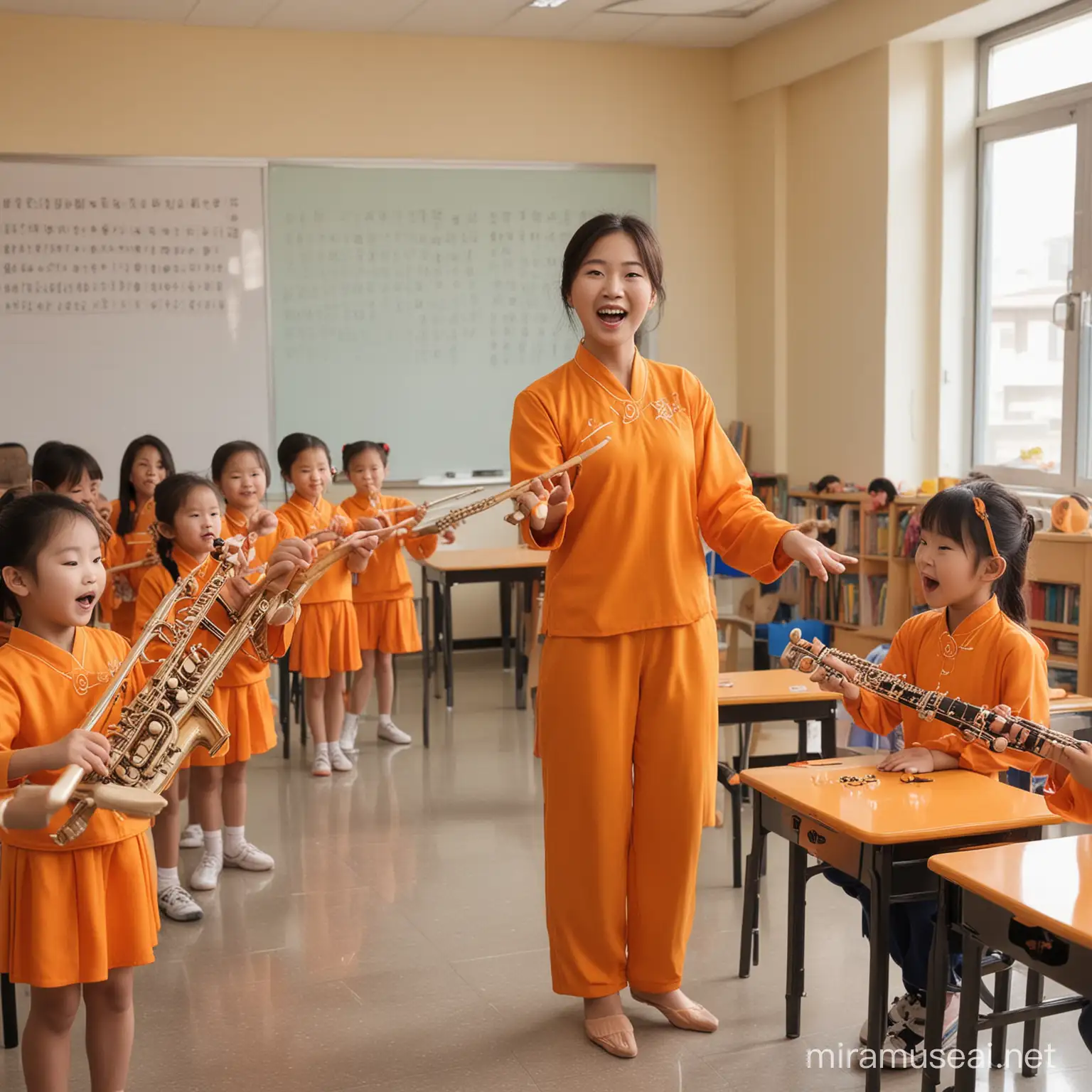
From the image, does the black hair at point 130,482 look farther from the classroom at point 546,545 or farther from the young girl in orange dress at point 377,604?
the young girl in orange dress at point 377,604

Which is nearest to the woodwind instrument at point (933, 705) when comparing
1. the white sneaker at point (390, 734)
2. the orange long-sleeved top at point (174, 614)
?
the orange long-sleeved top at point (174, 614)

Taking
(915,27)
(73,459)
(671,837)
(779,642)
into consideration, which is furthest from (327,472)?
(915,27)

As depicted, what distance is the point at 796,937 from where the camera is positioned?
2.55m

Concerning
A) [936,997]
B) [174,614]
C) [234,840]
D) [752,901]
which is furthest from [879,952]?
[234,840]

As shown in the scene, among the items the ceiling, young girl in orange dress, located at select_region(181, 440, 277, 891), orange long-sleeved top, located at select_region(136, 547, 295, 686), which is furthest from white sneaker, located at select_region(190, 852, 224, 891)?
the ceiling

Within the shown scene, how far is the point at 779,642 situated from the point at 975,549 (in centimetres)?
226

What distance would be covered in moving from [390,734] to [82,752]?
368cm

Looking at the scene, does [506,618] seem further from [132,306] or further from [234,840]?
[234,840]

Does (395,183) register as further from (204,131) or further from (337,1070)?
(337,1070)

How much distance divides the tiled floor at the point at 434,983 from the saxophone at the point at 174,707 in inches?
36.5

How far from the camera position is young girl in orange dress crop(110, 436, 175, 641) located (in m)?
4.29

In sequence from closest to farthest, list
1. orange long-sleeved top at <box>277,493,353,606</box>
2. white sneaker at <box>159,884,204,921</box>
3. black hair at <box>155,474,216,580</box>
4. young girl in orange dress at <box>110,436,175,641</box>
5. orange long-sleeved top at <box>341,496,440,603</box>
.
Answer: black hair at <box>155,474,216,580</box>, white sneaker at <box>159,884,204,921</box>, young girl in orange dress at <box>110,436,175,641</box>, orange long-sleeved top at <box>277,493,353,606</box>, orange long-sleeved top at <box>341,496,440,603</box>

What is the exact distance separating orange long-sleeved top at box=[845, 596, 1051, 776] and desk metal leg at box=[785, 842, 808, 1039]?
0.34 metres

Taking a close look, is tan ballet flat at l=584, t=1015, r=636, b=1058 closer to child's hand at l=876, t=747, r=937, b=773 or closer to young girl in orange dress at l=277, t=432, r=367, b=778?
child's hand at l=876, t=747, r=937, b=773
